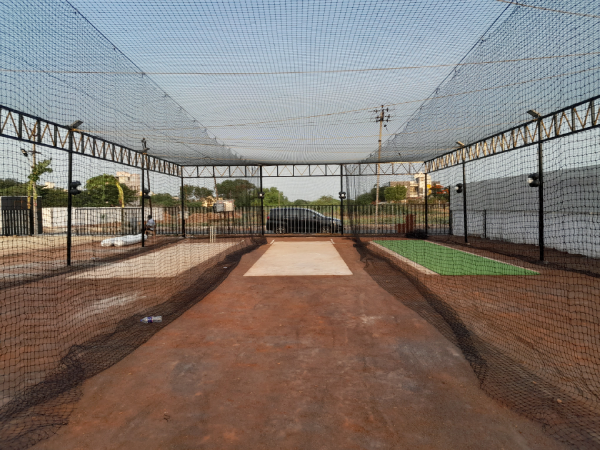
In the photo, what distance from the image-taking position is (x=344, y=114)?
955cm

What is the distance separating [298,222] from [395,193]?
23226mm

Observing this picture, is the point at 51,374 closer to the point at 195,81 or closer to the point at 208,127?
the point at 195,81

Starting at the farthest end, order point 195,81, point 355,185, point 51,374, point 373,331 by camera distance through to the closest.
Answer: point 355,185, point 195,81, point 373,331, point 51,374

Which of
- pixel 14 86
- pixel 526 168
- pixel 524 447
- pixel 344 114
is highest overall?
pixel 344 114

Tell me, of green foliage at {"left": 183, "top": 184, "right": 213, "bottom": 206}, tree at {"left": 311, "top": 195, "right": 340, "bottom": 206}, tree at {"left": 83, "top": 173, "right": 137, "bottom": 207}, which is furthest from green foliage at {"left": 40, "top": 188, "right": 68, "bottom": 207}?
tree at {"left": 311, "top": 195, "right": 340, "bottom": 206}

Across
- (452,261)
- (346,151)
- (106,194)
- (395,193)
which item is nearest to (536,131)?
(452,261)

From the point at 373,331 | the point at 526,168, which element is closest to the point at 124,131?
the point at 373,331

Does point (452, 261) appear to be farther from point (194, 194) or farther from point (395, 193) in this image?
point (395, 193)

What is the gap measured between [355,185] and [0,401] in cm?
1544

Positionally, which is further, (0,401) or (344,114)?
(344,114)

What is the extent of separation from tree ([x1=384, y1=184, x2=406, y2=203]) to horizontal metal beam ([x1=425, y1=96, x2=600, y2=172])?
22.4m

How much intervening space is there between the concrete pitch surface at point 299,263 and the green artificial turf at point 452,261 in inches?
92.7

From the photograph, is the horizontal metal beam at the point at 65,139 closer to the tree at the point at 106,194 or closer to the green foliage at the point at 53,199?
the green foliage at the point at 53,199

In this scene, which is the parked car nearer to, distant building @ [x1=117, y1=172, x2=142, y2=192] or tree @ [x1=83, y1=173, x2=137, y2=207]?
distant building @ [x1=117, y1=172, x2=142, y2=192]
